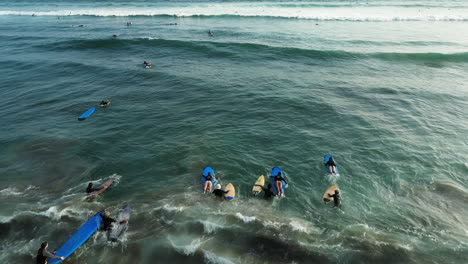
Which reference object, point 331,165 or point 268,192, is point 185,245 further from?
point 331,165

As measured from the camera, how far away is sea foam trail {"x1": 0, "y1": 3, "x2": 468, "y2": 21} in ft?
271

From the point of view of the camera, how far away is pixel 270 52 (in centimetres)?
5184

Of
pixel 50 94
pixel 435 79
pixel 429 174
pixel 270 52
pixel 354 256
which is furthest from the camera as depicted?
pixel 270 52

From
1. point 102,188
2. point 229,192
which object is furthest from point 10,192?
point 229,192

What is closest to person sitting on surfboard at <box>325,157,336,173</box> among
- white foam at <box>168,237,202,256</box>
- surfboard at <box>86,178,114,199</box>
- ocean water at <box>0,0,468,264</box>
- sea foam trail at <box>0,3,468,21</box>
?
ocean water at <box>0,0,468,264</box>

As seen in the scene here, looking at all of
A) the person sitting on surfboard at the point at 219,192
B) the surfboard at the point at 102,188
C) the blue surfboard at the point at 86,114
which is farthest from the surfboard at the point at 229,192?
the blue surfboard at the point at 86,114

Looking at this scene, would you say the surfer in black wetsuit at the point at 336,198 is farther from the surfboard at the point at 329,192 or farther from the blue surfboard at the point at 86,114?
the blue surfboard at the point at 86,114

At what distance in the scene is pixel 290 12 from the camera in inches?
3760

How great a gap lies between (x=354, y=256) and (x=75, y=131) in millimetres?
27162

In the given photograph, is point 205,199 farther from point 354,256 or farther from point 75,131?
point 75,131

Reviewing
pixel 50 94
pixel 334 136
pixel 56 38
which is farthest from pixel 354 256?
pixel 56 38

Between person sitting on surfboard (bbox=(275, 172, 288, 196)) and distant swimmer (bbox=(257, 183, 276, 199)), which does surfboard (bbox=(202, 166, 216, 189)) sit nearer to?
distant swimmer (bbox=(257, 183, 276, 199))

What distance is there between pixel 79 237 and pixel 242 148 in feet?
45.8

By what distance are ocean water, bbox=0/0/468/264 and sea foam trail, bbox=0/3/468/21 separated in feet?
115
